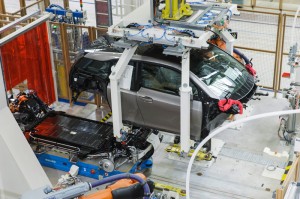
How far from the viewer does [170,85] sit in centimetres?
Answer: 929

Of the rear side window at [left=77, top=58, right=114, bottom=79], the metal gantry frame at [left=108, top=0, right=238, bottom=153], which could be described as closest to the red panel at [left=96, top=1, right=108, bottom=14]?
the rear side window at [left=77, top=58, right=114, bottom=79]

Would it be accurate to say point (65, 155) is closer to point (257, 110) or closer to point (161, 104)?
point (161, 104)

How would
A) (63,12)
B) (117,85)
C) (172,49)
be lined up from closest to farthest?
(172,49) < (117,85) < (63,12)

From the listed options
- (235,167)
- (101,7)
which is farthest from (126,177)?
(101,7)

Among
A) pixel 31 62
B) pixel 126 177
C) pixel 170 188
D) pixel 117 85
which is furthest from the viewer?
pixel 31 62

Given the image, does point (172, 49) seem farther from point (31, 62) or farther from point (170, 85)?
point (31, 62)

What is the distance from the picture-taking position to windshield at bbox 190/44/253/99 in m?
9.24

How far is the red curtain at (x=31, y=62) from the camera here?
32.4 ft

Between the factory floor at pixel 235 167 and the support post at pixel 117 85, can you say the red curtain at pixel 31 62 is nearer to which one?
the factory floor at pixel 235 167

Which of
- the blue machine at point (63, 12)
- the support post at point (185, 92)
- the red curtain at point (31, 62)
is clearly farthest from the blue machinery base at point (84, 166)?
the blue machine at point (63, 12)

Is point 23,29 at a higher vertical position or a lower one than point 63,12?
higher

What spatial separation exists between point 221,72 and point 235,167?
1.67 meters

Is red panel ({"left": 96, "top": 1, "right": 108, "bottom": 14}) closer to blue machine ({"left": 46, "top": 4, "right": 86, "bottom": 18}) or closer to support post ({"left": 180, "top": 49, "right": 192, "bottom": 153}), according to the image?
blue machine ({"left": 46, "top": 4, "right": 86, "bottom": 18})

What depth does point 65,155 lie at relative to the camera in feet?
31.3
